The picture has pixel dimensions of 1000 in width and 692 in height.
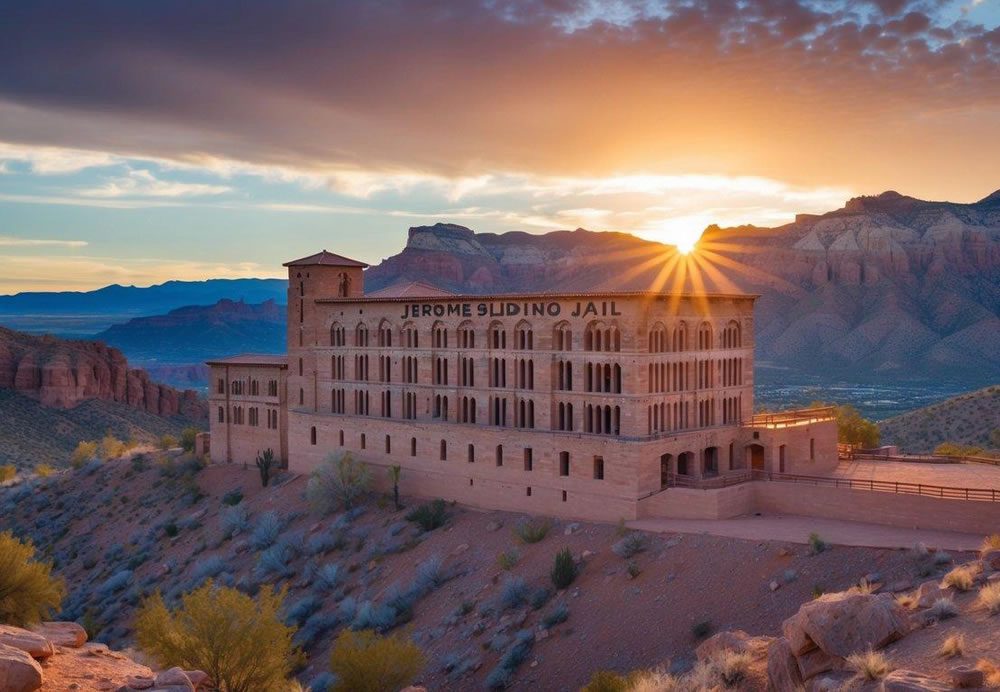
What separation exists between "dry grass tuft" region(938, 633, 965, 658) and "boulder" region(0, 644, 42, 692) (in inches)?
749

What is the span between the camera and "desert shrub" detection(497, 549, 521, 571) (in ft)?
148

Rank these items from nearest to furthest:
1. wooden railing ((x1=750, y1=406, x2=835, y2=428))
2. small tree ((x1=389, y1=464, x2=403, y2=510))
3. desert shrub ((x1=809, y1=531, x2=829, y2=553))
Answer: desert shrub ((x1=809, y1=531, x2=829, y2=553)) → wooden railing ((x1=750, y1=406, x2=835, y2=428)) → small tree ((x1=389, y1=464, x2=403, y2=510))

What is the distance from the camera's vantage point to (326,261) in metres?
64.1

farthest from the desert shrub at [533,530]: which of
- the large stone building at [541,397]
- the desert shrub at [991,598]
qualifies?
the desert shrub at [991,598]

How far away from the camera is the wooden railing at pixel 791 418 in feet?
176

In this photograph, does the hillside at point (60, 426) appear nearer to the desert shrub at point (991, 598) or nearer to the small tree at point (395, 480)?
the small tree at point (395, 480)

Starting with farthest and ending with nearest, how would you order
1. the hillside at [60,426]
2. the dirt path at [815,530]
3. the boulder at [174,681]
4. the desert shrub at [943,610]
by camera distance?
1. the hillside at [60,426]
2. the dirt path at [815,530]
3. the boulder at [174,681]
4. the desert shrub at [943,610]

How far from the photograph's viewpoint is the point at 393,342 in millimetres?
59281

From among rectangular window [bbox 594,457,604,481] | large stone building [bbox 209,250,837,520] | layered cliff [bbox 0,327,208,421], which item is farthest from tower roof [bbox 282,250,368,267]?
Result: layered cliff [bbox 0,327,208,421]

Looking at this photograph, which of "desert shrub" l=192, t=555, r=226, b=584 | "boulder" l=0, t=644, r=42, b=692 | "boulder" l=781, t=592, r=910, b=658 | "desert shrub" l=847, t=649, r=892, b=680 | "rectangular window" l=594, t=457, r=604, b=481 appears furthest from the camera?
"desert shrub" l=192, t=555, r=226, b=584

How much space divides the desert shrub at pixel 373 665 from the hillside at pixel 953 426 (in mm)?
51002

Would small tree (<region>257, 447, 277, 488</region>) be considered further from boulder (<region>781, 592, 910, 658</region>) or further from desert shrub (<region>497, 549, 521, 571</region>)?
boulder (<region>781, 592, 910, 658</region>)

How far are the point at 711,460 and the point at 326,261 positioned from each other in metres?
26.3

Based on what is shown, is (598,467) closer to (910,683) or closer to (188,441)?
(910,683)
